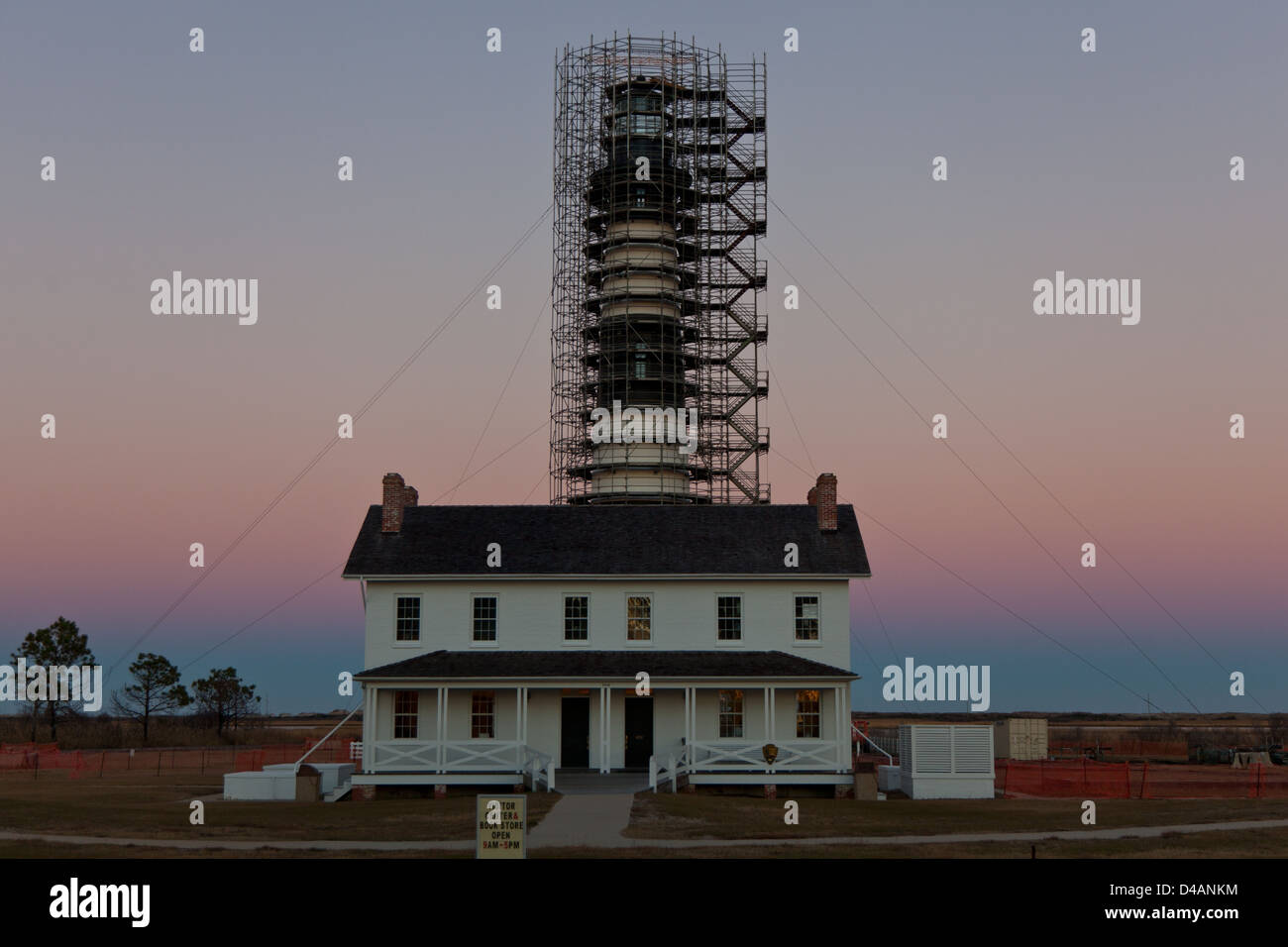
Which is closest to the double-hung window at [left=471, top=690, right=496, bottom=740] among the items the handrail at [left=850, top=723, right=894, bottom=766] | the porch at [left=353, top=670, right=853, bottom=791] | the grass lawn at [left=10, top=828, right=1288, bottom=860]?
the porch at [left=353, top=670, right=853, bottom=791]

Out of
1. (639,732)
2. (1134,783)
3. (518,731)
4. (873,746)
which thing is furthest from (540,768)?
(1134,783)

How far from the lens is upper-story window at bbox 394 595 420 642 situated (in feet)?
131

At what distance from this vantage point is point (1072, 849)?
22.3 metres

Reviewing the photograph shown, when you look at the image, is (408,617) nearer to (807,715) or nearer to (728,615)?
(728,615)

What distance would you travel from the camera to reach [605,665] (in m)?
38.2

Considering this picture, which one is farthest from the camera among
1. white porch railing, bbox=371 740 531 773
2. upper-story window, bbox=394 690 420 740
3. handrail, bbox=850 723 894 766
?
handrail, bbox=850 723 894 766

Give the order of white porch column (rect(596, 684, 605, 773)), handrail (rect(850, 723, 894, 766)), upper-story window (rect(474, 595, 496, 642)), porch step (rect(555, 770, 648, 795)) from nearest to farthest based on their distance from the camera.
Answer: porch step (rect(555, 770, 648, 795))
white porch column (rect(596, 684, 605, 773))
upper-story window (rect(474, 595, 496, 642))
handrail (rect(850, 723, 894, 766))

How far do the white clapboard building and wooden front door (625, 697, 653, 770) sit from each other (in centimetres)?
4

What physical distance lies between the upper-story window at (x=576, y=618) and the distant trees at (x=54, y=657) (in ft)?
120

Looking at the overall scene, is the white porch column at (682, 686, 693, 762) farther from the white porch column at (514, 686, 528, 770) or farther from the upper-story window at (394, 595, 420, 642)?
the upper-story window at (394, 595, 420, 642)

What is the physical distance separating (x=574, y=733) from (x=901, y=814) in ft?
40.0

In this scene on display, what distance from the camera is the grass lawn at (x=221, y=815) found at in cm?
2534

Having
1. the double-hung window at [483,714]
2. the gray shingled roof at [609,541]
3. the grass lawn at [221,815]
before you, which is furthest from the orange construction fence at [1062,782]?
the grass lawn at [221,815]
